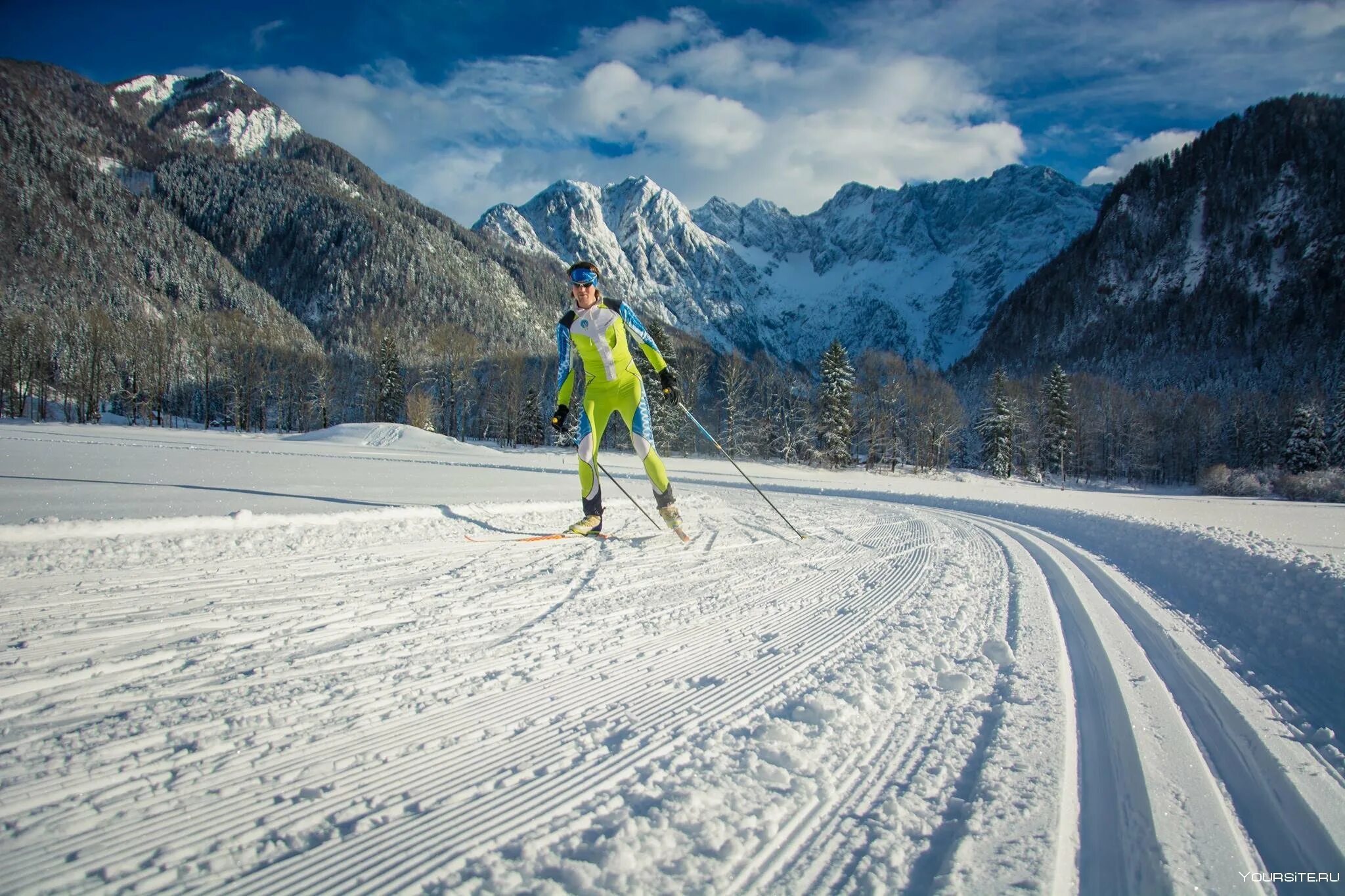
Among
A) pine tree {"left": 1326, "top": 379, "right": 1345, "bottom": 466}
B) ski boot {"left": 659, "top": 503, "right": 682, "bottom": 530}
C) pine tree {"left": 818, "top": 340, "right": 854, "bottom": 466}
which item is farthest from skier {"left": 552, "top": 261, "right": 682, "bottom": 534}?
pine tree {"left": 1326, "top": 379, "right": 1345, "bottom": 466}

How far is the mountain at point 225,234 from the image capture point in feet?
309

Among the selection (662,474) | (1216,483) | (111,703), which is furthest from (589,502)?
(1216,483)

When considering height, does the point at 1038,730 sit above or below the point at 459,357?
below

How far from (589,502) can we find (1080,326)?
163 metres

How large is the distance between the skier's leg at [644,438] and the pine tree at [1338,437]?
5245 cm

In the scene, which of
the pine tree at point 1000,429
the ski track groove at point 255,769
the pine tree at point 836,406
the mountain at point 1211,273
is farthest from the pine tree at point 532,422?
the mountain at point 1211,273

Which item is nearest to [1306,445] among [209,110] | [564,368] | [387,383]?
[564,368]

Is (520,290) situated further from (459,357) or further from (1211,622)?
(1211,622)

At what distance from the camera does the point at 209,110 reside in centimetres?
17962

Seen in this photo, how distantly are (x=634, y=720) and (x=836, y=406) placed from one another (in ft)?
125

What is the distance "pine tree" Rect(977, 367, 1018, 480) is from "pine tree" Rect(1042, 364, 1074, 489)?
3.11 meters

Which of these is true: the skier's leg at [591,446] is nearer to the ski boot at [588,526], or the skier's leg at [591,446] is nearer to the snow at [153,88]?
the ski boot at [588,526]

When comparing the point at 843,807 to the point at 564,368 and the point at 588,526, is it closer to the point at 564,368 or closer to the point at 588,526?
the point at 588,526

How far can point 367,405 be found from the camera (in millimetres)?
→ 65188
